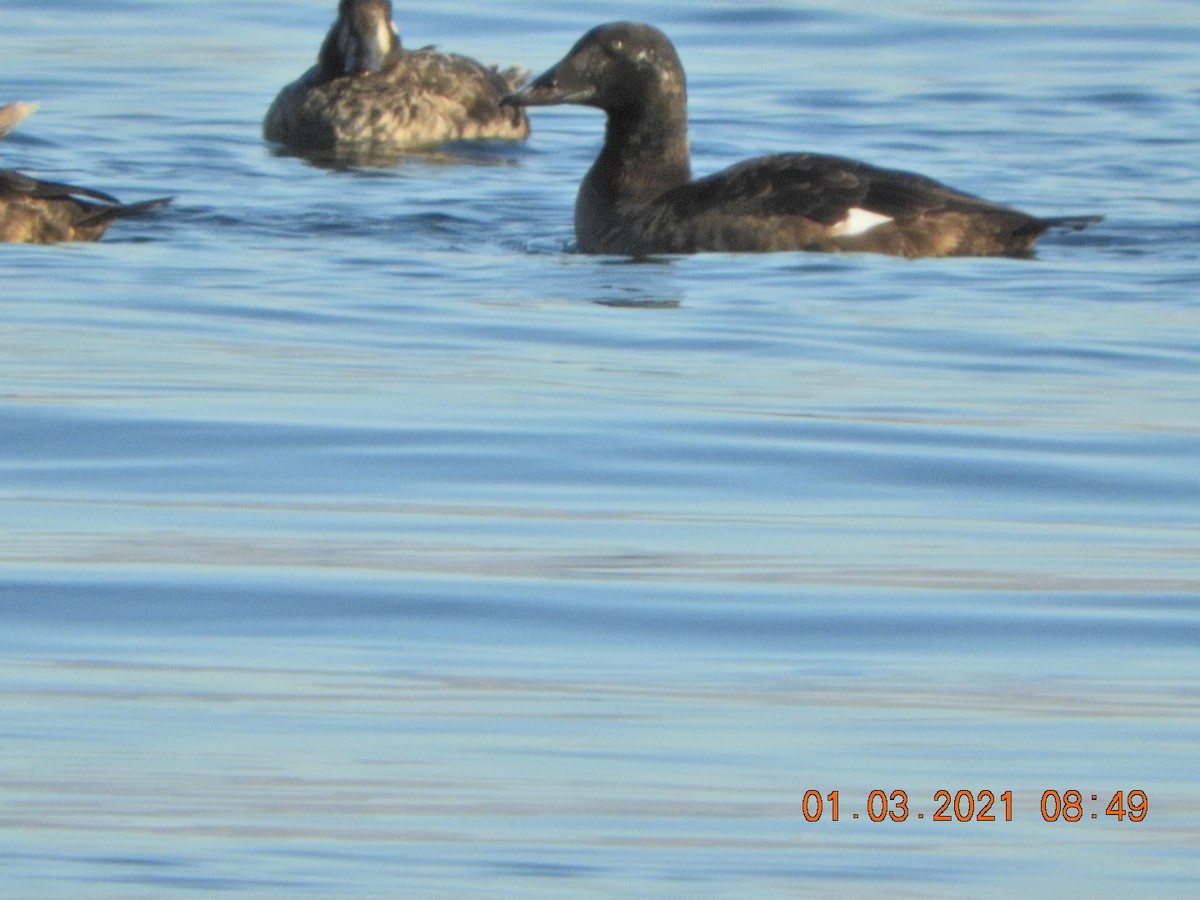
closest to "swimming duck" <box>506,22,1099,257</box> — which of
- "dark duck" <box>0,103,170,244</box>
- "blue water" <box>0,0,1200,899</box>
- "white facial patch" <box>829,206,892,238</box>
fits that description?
"white facial patch" <box>829,206,892,238</box>

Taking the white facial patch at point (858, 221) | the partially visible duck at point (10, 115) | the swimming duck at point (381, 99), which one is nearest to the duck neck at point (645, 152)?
the white facial patch at point (858, 221)

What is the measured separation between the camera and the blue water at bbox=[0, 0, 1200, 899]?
4.39m

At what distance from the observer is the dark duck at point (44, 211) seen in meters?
11.0

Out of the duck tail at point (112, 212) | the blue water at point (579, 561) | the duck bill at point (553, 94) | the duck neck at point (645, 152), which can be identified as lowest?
the blue water at point (579, 561)

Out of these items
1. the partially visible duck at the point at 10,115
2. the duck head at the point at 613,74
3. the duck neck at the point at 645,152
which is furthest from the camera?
the duck head at the point at 613,74

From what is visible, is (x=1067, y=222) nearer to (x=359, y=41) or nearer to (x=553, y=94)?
(x=553, y=94)

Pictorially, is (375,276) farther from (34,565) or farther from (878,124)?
(878,124)

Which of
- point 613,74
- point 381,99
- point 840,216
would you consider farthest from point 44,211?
point 381,99

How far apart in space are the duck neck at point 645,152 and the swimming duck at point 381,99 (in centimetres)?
437

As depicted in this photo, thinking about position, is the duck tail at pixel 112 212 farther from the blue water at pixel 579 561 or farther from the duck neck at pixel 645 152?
the duck neck at pixel 645 152

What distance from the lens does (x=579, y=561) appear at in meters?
6.09

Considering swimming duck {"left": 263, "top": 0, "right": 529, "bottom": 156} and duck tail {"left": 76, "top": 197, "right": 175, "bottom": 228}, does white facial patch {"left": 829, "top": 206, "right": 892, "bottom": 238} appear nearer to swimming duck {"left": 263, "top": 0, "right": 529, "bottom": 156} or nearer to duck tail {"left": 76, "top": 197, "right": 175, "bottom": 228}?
duck tail {"left": 76, "top": 197, "right": 175, "bottom": 228}

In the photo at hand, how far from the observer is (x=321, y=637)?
215 inches

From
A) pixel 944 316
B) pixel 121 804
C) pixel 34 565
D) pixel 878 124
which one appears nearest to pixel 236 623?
pixel 34 565
